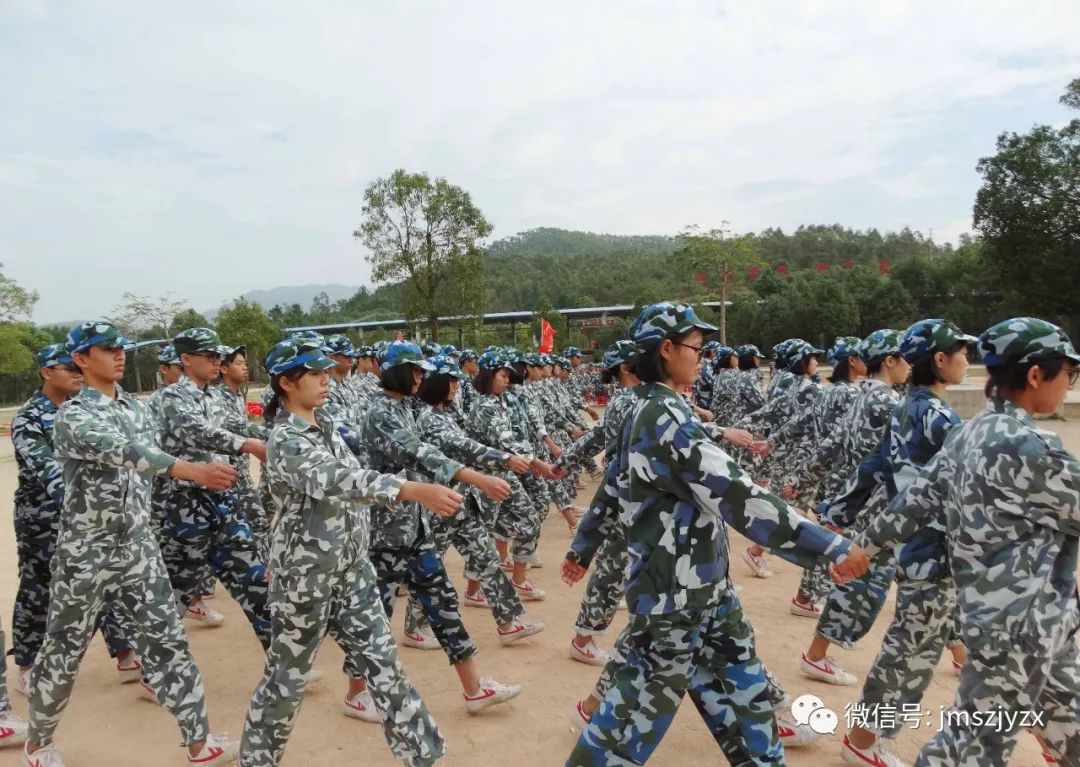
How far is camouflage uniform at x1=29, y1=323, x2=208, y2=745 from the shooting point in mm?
3473

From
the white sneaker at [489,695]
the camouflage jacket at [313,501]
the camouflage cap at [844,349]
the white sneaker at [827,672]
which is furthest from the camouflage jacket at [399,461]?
the camouflage cap at [844,349]

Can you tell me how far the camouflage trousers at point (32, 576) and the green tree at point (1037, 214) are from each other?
2936cm

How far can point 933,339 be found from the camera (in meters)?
3.61

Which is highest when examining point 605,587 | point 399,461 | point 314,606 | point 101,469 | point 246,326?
point 246,326

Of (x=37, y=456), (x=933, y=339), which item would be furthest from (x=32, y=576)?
(x=933, y=339)

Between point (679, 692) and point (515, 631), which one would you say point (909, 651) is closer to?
point (679, 692)

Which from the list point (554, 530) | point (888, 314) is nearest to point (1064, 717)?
point (554, 530)

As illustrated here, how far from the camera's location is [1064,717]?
2553 mm

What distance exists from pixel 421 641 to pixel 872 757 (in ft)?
9.91

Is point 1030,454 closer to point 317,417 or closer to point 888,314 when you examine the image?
point 317,417

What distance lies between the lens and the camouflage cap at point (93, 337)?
3605mm

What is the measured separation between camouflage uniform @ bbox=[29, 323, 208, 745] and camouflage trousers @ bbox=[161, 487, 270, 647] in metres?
0.75

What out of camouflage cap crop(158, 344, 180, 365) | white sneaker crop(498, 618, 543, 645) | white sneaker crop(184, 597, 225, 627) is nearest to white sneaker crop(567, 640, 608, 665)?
white sneaker crop(498, 618, 543, 645)

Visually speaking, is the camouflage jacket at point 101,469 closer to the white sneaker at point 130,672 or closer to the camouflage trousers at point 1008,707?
the white sneaker at point 130,672
